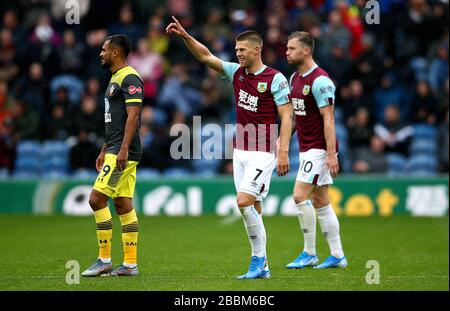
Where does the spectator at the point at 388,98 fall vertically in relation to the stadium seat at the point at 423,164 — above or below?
above

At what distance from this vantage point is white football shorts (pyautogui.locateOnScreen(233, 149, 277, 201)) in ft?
31.0

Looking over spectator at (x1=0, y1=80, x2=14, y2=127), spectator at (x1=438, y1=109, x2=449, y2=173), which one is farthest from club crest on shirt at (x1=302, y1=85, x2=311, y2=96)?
spectator at (x1=0, y1=80, x2=14, y2=127)

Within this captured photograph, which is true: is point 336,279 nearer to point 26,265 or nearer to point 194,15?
point 26,265

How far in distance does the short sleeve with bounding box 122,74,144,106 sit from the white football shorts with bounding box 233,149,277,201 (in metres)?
1.17

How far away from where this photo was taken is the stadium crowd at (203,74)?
1888cm

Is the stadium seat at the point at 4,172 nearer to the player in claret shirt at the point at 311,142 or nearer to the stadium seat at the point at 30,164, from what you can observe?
the stadium seat at the point at 30,164

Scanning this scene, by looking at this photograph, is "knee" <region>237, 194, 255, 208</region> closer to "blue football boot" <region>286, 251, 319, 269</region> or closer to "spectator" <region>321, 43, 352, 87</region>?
"blue football boot" <region>286, 251, 319, 269</region>

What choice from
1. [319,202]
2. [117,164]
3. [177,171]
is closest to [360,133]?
[177,171]

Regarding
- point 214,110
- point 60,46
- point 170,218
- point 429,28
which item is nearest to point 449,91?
point 429,28

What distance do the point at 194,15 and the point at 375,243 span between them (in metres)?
9.78

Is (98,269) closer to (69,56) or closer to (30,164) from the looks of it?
(30,164)

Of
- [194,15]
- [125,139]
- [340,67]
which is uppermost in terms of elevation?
[194,15]

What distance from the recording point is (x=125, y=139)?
31.1 feet

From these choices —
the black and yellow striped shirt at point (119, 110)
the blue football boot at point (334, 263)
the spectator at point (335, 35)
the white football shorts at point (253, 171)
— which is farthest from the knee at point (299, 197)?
the spectator at point (335, 35)
